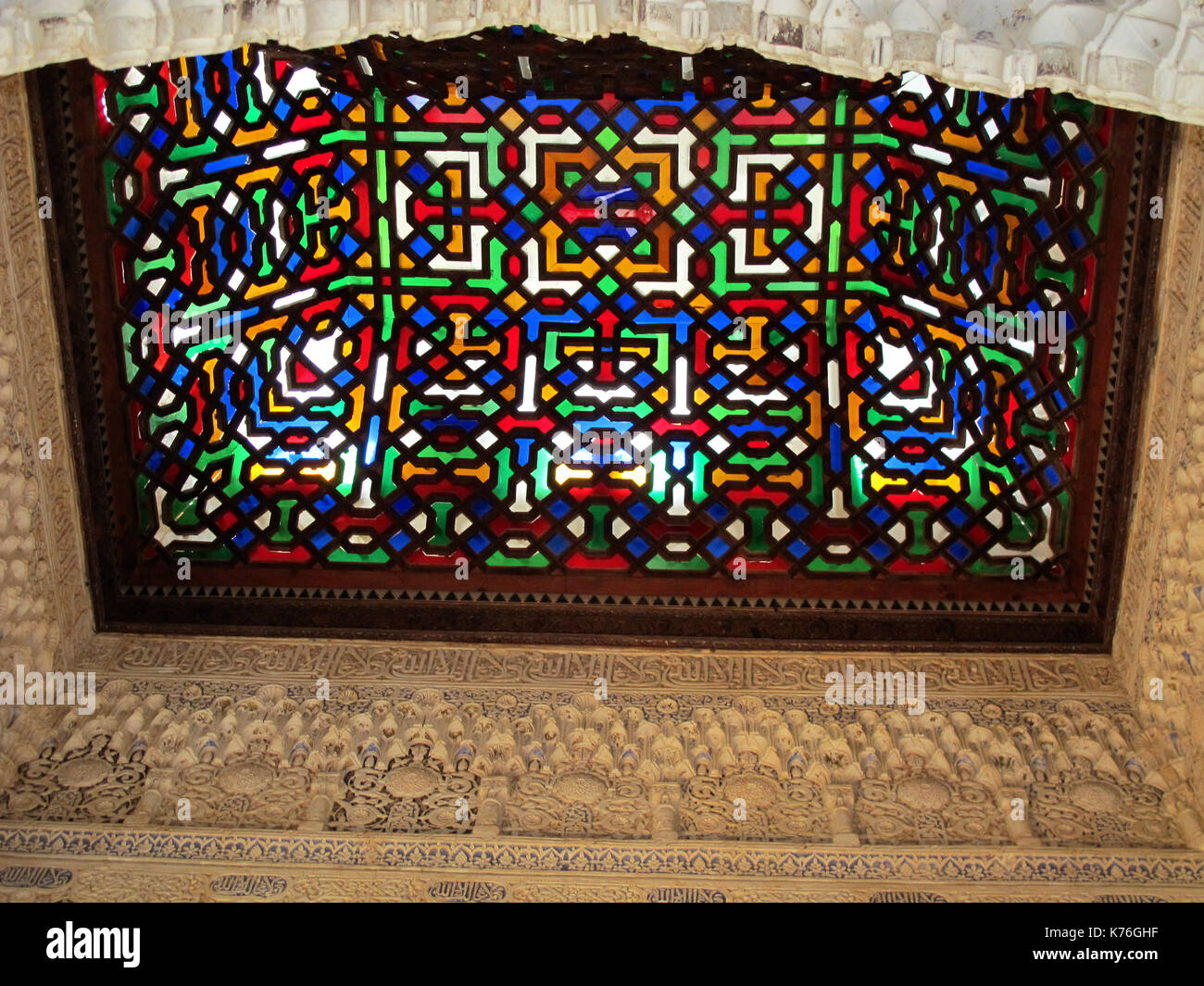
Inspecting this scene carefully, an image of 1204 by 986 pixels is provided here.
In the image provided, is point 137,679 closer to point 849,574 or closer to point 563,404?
point 563,404

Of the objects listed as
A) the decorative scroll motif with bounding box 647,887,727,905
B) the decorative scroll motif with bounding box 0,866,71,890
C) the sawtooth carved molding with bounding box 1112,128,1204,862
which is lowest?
the decorative scroll motif with bounding box 647,887,727,905

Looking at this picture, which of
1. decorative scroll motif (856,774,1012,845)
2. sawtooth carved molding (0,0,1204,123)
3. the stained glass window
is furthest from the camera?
the stained glass window

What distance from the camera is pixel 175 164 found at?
13.6 feet

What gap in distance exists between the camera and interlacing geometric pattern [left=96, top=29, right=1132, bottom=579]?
4242 millimetres

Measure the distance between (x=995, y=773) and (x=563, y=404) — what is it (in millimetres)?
1767

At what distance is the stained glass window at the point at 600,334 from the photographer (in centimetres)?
420

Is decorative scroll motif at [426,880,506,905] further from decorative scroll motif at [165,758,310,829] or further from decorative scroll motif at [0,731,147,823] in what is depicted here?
decorative scroll motif at [0,731,147,823]

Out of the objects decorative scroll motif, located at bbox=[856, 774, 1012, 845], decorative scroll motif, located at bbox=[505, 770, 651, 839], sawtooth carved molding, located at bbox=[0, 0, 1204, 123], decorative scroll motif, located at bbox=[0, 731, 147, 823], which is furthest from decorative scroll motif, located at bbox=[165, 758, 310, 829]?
sawtooth carved molding, located at bbox=[0, 0, 1204, 123]

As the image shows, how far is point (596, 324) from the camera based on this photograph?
4684mm

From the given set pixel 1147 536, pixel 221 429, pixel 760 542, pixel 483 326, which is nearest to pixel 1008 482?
pixel 1147 536

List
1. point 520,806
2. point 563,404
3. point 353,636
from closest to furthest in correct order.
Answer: point 520,806 → point 353,636 → point 563,404

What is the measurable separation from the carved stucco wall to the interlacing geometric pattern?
1.04 feet

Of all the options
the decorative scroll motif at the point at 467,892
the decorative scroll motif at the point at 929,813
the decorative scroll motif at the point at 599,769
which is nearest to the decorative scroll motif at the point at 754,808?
the decorative scroll motif at the point at 599,769

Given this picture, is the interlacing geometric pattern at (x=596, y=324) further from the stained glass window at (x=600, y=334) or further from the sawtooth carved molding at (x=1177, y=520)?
the sawtooth carved molding at (x=1177, y=520)
